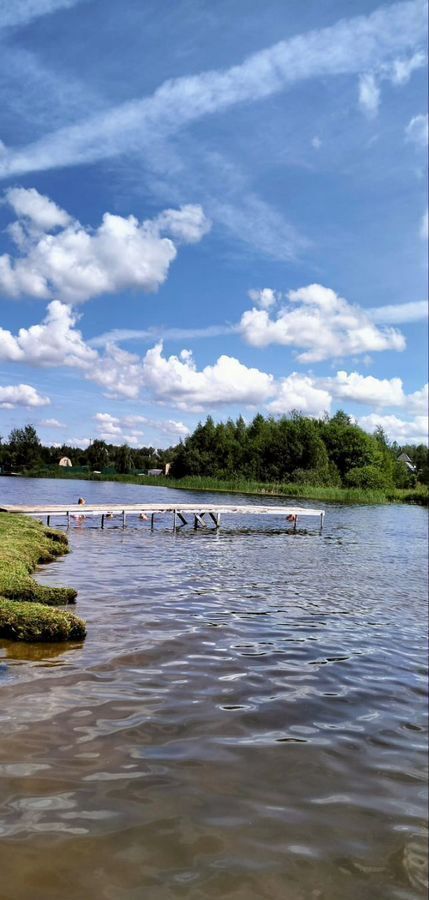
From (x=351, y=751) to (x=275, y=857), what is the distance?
6.28ft

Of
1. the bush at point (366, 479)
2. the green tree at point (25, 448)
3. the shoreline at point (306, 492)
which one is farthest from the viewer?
the green tree at point (25, 448)

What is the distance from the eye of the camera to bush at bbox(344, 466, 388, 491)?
76.9 m

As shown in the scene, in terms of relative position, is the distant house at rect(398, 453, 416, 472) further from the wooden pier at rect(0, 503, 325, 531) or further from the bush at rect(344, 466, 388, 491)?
the wooden pier at rect(0, 503, 325, 531)

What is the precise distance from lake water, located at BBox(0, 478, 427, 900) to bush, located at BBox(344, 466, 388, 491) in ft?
222

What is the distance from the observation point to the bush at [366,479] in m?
76.9

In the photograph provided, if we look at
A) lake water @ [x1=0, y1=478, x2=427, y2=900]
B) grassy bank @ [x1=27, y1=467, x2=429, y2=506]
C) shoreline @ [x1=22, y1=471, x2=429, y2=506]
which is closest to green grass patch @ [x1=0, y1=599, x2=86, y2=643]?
lake water @ [x1=0, y1=478, x2=427, y2=900]

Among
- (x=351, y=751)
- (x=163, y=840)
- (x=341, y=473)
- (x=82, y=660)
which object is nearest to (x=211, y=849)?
(x=163, y=840)

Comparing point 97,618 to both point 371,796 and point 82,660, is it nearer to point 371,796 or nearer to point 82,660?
point 82,660

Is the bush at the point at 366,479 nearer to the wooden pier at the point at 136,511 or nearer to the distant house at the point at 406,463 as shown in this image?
the distant house at the point at 406,463

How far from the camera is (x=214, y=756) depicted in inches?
189

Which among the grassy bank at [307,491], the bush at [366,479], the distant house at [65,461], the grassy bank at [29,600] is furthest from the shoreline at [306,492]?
the distant house at [65,461]

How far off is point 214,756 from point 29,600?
229 inches

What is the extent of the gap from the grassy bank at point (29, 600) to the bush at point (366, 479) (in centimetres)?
6561

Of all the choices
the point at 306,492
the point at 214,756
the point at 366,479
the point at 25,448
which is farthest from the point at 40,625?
the point at 25,448
